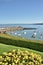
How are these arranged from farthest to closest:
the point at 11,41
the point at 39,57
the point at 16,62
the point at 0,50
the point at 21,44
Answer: the point at 11,41 → the point at 21,44 → the point at 0,50 → the point at 39,57 → the point at 16,62

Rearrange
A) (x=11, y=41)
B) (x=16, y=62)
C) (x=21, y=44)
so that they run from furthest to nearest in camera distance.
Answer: (x=11, y=41)
(x=21, y=44)
(x=16, y=62)

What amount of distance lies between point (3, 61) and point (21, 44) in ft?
19.9

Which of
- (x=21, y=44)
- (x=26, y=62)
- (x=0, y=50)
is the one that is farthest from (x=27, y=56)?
(x=21, y=44)

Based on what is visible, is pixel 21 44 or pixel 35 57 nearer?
pixel 35 57

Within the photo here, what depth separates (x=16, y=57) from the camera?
5297 mm

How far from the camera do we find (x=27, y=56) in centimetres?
536

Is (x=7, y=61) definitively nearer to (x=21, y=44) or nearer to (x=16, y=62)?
(x=16, y=62)

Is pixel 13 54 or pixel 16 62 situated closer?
pixel 16 62

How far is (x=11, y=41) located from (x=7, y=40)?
677 millimetres

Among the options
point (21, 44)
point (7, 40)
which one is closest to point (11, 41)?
point (7, 40)

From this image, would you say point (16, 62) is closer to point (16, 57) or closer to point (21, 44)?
point (16, 57)

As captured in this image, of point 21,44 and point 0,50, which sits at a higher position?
point 0,50

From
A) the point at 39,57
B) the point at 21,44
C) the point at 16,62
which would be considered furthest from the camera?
the point at 21,44

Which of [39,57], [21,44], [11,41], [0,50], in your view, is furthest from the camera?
[11,41]
